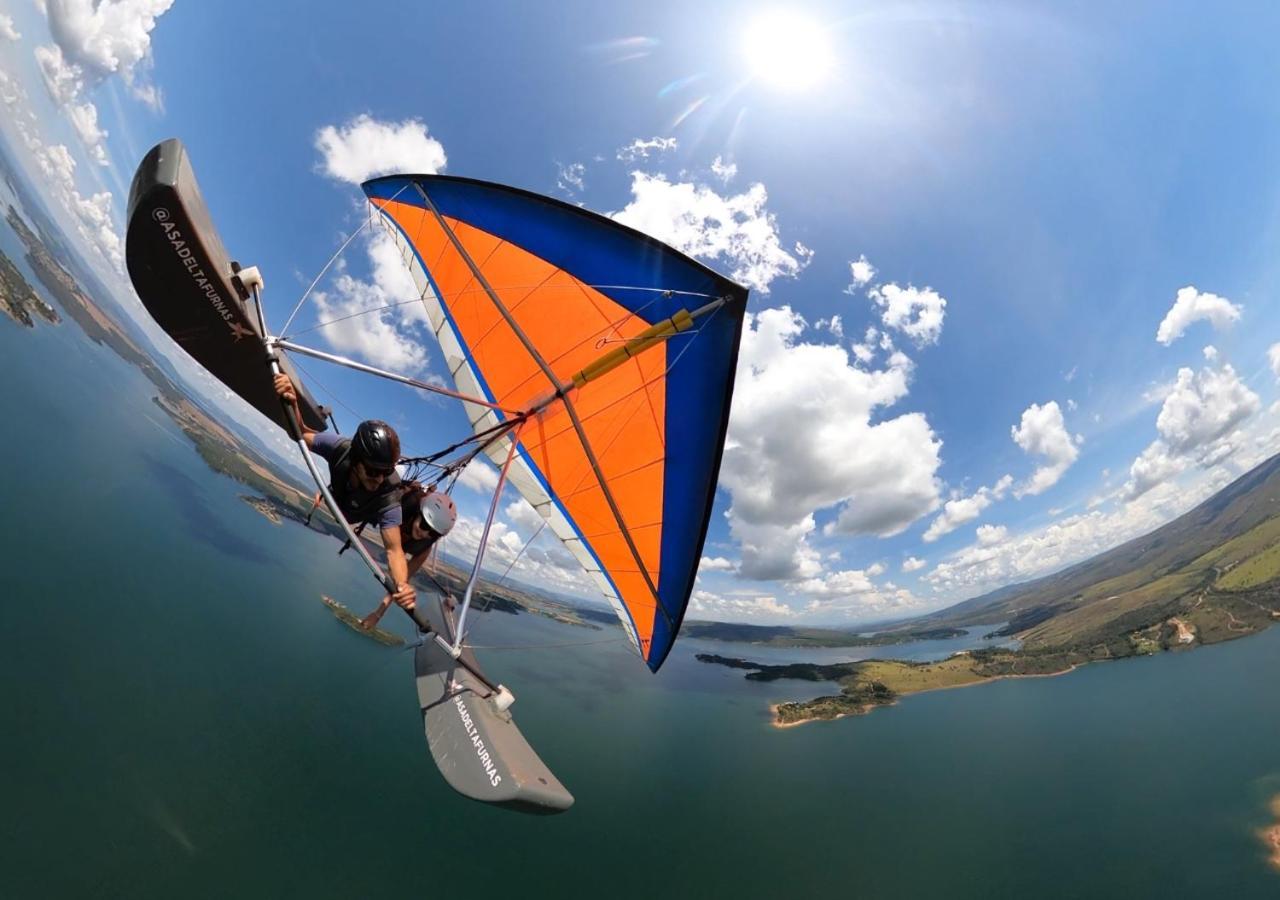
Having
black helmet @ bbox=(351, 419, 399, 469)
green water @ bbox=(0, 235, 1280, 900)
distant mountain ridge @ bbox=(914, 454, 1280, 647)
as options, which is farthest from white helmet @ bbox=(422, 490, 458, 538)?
distant mountain ridge @ bbox=(914, 454, 1280, 647)

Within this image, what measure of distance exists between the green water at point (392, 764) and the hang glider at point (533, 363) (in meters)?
6.69

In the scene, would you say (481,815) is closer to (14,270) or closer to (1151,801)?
(1151,801)

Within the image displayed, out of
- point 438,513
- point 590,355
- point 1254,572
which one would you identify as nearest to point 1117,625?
point 1254,572

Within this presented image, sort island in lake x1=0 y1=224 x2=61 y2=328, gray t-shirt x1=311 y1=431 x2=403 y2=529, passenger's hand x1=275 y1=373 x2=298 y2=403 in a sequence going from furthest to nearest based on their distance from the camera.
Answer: island in lake x1=0 y1=224 x2=61 y2=328 → gray t-shirt x1=311 y1=431 x2=403 y2=529 → passenger's hand x1=275 y1=373 x2=298 y2=403

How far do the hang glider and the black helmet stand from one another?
0.59 metres

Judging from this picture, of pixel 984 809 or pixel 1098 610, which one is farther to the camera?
pixel 1098 610

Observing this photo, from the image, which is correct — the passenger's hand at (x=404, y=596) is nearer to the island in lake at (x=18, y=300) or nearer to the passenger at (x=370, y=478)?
the passenger at (x=370, y=478)

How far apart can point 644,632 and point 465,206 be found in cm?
758

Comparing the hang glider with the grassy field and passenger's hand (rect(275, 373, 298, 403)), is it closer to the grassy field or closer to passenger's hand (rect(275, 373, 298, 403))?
passenger's hand (rect(275, 373, 298, 403))

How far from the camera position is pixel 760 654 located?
10681 cm

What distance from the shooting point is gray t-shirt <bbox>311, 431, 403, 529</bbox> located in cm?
411

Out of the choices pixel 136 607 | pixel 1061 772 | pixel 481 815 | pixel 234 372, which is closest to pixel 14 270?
pixel 136 607

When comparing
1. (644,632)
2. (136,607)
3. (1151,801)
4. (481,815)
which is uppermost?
(136,607)

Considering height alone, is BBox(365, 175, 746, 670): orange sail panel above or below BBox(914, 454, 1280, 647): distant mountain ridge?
above
